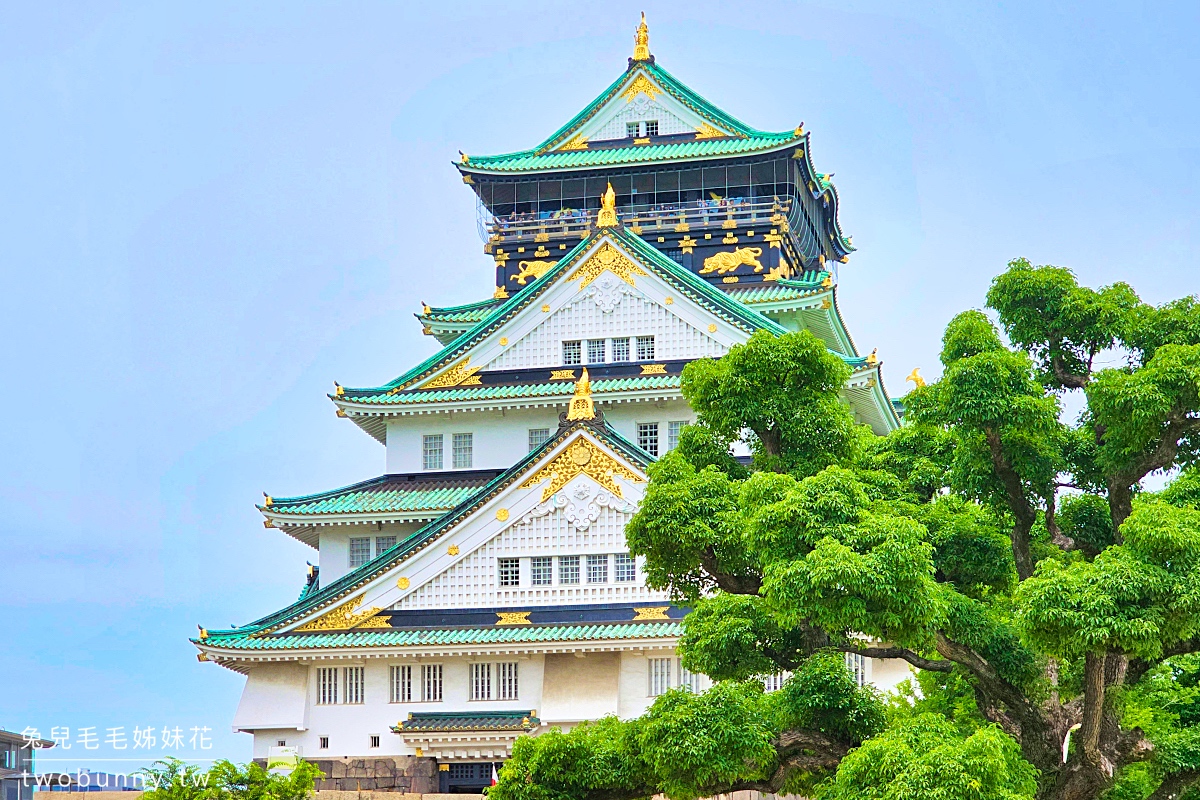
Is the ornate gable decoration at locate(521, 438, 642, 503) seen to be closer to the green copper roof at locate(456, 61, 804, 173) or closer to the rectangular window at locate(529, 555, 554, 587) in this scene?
the rectangular window at locate(529, 555, 554, 587)

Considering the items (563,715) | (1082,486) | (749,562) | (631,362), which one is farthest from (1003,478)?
(631,362)

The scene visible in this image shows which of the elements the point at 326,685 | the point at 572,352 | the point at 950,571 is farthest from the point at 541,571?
the point at 950,571

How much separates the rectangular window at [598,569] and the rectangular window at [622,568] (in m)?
0.22

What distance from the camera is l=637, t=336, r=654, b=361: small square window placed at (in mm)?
41188

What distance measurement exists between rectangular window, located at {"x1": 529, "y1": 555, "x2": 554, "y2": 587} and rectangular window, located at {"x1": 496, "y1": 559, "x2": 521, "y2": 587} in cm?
30

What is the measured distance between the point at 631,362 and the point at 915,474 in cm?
1829

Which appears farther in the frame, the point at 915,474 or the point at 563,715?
the point at 563,715

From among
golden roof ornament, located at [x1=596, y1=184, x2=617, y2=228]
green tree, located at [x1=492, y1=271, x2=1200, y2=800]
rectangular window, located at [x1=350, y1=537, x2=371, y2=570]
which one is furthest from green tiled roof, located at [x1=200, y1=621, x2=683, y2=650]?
golden roof ornament, located at [x1=596, y1=184, x2=617, y2=228]

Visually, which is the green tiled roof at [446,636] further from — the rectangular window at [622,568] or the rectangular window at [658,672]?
the rectangular window at [622,568]

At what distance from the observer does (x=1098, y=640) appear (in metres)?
17.4

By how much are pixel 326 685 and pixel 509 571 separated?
199 inches

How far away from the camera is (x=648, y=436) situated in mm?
40531

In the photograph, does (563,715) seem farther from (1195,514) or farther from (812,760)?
(1195,514)

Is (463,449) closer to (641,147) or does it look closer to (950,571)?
(641,147)
